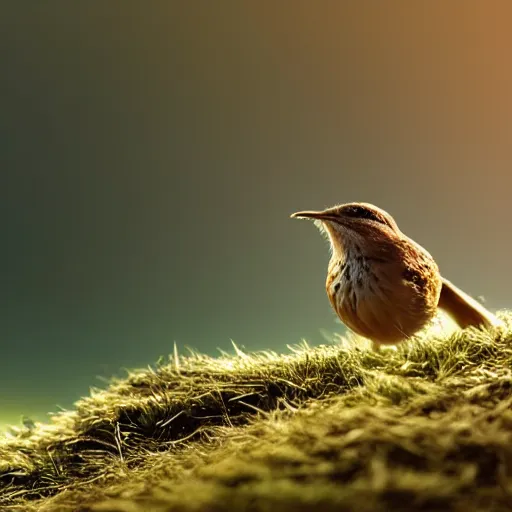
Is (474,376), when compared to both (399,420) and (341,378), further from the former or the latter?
(341,378)

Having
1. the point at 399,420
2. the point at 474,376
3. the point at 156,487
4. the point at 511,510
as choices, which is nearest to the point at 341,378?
the point at 474,376

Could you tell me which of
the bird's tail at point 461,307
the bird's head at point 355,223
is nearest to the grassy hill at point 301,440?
the bird's tail at point 461,307

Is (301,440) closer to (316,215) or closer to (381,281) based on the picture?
(381,281)

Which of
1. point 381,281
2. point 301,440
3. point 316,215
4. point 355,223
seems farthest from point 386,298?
point 301,440

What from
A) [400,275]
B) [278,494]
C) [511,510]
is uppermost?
[400,275]

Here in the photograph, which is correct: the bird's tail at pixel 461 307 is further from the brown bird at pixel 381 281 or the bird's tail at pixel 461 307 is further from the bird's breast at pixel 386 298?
the bird's breast at pixel 386 298

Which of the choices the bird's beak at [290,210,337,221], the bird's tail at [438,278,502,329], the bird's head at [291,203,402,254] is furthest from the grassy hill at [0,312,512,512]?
the bird's beak at [290,210,337,221]

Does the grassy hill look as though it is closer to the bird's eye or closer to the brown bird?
the brown bird
